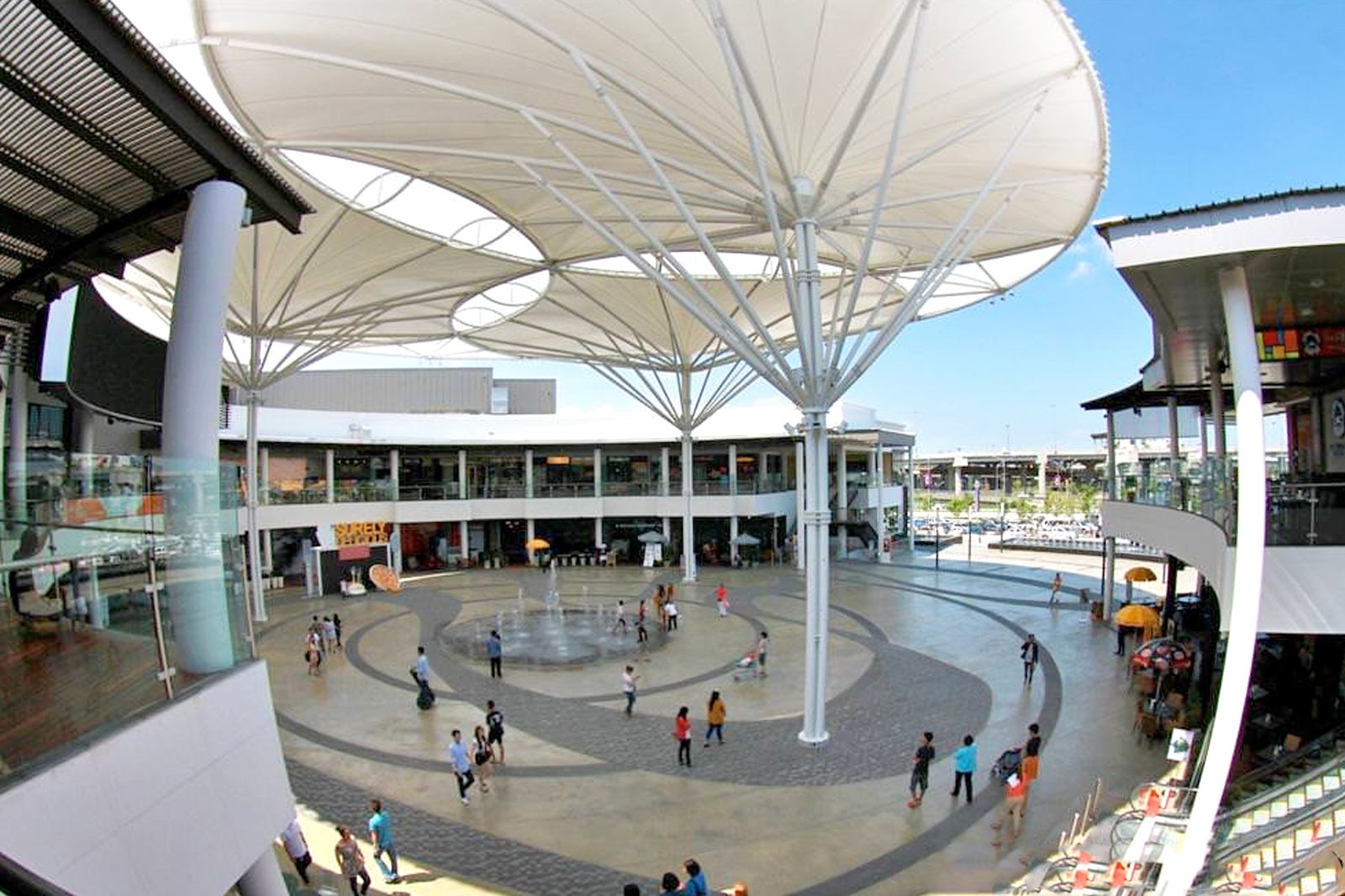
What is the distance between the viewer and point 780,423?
4625 cm

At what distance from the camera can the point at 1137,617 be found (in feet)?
68.1

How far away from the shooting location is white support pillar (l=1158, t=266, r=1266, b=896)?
29.0ft

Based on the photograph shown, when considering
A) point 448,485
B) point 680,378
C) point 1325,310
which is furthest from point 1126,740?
point 448,485

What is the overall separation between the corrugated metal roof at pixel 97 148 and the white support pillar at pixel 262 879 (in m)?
5.88

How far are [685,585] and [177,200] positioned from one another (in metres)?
32.5

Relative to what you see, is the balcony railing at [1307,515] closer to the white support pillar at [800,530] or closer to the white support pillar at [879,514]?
the white support pillar at [800,530]

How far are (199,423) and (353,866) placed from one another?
700cm

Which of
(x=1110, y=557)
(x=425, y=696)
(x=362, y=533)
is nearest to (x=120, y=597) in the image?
(x=425, y=696)

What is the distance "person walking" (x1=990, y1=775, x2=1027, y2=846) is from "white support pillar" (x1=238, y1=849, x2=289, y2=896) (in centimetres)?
1028

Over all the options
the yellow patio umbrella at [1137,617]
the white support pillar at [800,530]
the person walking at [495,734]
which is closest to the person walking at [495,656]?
the person walking at [495,734]

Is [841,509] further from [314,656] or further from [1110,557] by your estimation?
[314,656]

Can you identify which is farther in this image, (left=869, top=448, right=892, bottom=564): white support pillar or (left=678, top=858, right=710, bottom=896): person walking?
(left=869, top=448, right=892, bottom=564): white support pillar

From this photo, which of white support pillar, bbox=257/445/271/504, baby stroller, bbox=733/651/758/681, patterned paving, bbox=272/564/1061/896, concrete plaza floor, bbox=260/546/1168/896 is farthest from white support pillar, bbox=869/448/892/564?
white support pillar, bbox=257/445/271/504

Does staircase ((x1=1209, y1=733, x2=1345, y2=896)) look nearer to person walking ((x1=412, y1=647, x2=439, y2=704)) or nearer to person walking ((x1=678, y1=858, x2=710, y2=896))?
person walking ((x1=678, y1=858, x2=710, y2=896))
